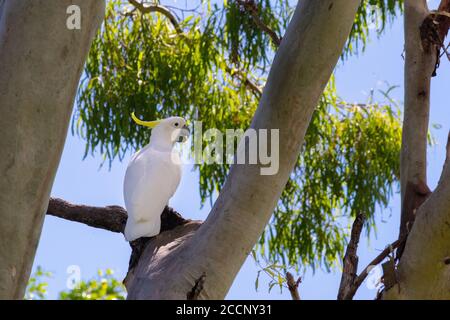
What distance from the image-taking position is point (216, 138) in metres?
3.65

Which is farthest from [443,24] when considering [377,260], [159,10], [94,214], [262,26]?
[159,10]

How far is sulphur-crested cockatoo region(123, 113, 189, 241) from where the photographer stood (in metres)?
2.04

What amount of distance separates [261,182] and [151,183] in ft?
1.68

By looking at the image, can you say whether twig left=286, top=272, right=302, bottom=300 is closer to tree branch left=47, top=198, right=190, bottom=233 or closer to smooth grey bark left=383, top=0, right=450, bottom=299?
smooth grey bark left=383, top=0, right=450, bottom=299

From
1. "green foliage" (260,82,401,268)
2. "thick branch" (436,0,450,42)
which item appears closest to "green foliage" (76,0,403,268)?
"green foliage" (260,82,401,268)

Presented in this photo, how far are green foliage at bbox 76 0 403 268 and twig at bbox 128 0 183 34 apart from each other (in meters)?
0.03

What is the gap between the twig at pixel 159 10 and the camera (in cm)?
379

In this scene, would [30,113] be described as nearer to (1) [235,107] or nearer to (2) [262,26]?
(2) [262,26]

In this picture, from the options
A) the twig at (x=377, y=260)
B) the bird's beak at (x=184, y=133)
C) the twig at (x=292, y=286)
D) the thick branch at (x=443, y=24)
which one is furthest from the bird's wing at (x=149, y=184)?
the thick branch at (x=443, y=24)

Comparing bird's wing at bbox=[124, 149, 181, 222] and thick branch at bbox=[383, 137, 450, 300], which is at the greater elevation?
bird's wing at bbox=[124, 149, 181, 222]
